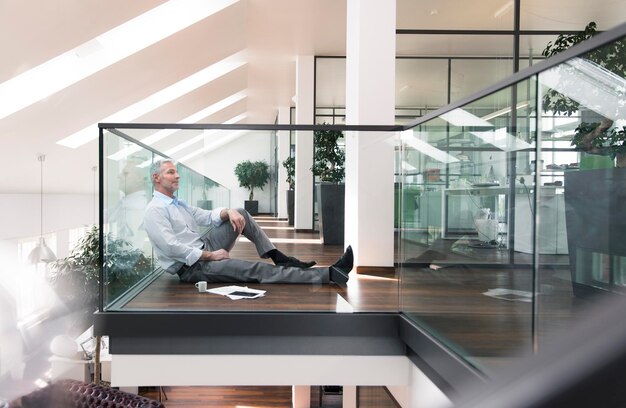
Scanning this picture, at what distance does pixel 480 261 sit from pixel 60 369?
8.79 m

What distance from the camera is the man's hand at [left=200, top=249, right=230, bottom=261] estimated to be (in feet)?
11.5

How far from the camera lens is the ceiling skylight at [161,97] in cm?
1070

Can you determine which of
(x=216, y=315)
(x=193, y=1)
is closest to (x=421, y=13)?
(x=193, y=1)

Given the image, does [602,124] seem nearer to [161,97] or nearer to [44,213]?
[161,97]

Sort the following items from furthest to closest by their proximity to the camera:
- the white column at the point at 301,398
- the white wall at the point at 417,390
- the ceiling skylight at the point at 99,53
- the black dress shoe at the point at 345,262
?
the white column at the point at 301,398 < the ceiling skylight at the point at 99,53 < the black dress shoe at the point at 345,262 < the white wall at the point at 417,390

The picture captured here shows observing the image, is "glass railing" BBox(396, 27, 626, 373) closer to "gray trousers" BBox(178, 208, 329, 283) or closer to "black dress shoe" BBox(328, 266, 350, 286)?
"black dress shoe" BBox(328, 266, 350, 286)

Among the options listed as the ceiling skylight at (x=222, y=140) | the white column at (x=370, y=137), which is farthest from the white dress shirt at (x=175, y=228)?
the white column at (x=370, y=137)

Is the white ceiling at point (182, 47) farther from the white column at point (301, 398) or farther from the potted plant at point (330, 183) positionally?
the white column at point (301, 398)

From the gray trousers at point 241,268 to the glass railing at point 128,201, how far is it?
13 centimetres

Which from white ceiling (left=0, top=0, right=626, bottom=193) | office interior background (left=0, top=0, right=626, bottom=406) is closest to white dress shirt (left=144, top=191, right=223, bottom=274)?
office interior background (left=0, top=0, right=626, bottom=406)

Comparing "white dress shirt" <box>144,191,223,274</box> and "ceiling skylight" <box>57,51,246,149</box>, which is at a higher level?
"ceiling skylight" <box>57,51,246,149</box>

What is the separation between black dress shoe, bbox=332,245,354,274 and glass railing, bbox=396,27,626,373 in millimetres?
640

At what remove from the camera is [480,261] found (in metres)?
2.35

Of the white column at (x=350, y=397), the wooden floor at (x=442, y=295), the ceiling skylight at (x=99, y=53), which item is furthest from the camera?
the ceiling skylight at (x=99, y=53)
